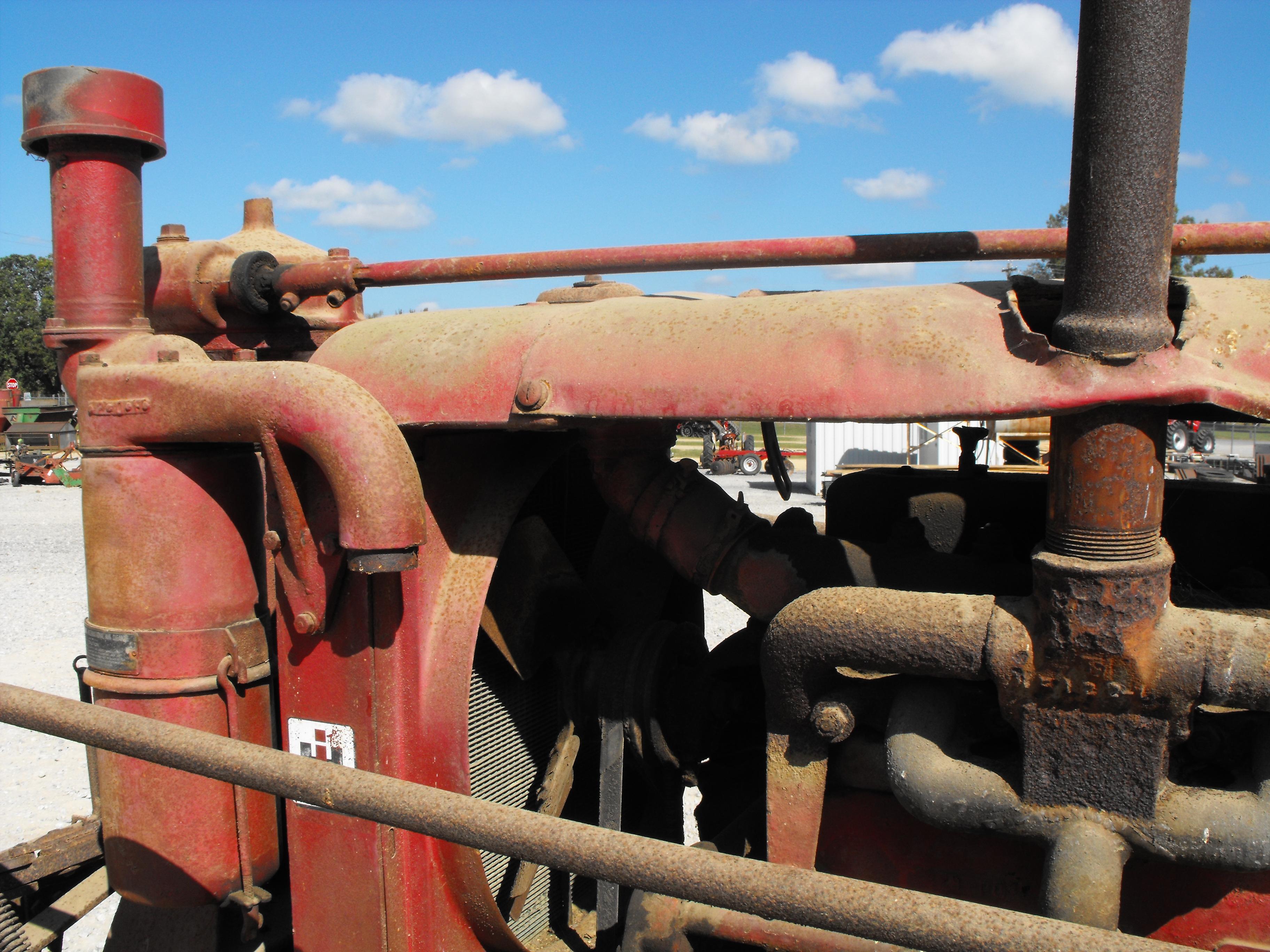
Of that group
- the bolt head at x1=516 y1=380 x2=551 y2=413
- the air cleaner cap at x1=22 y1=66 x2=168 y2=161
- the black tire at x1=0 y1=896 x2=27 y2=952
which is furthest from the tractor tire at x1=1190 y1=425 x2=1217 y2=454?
the black tire at x1=0 y1=896 x2=27 y2=952

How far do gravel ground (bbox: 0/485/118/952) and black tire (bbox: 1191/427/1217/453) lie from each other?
18551mm

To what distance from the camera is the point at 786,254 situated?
6.15 feet

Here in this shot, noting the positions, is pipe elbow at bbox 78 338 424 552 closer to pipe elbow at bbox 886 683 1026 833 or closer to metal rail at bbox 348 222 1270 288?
metal rail at bbox 348 222 1270 288

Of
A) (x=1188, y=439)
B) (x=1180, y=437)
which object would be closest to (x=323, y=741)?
(x=1188, y=439)

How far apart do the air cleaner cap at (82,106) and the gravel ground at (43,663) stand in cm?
186

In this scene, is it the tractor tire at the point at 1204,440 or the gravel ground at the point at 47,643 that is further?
the tractor tire at the point at 1204,440

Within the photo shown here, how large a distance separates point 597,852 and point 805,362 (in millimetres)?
745

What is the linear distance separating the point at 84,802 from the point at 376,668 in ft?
10.8

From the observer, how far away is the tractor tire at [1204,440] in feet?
64.8

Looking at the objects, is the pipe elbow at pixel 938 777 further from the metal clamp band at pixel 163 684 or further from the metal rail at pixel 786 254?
the metal clamp band at pixel 163 684

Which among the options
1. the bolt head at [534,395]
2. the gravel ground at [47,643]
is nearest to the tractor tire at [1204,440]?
the gravel ground at [47,643]

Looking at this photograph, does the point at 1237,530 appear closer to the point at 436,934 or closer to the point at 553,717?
the point at 553,717

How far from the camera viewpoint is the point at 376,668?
180 centimetres

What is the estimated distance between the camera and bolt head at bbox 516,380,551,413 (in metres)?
1.64
